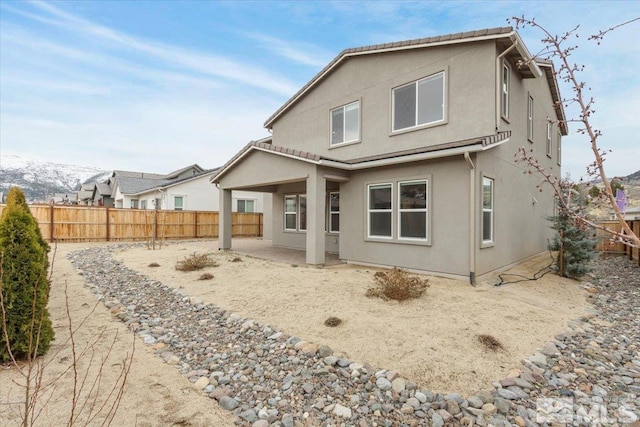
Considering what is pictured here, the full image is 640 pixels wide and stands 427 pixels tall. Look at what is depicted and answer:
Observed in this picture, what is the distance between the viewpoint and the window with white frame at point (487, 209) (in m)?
8.22

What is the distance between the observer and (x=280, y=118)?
14.6m

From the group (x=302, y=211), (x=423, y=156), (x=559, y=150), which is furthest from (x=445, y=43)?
(x=559, y=150)

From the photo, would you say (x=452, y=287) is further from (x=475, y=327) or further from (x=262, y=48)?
(x=262, y=48)

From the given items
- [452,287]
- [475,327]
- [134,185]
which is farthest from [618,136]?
[134,185]

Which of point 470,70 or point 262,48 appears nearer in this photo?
point 470,70

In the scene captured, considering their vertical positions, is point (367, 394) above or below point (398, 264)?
below

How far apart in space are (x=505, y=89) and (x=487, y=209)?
3551 millimetres

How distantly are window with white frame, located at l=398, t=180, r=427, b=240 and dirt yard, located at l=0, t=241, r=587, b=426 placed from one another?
56.2 inches

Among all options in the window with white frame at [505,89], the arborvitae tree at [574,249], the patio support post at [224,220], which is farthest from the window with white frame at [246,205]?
the arborvitae tree at [574,249]

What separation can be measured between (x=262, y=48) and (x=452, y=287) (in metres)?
13.1

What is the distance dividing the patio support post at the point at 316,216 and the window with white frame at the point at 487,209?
440cm

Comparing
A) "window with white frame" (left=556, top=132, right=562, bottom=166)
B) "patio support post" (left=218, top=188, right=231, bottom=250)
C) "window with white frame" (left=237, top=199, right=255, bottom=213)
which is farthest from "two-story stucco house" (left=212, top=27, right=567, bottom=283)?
"window with white frame" (left=237, top=199, right=255, bottom=213)

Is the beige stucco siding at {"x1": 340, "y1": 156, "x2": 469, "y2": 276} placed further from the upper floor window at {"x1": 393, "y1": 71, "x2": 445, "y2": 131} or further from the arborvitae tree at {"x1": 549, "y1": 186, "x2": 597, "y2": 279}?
the arborvitae tree at {"x1": 549, "y1": 186, "x2": 597, "y2": 279}

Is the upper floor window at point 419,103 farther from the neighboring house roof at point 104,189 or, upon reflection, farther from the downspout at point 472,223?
the neighboring house roof at point 104,189
